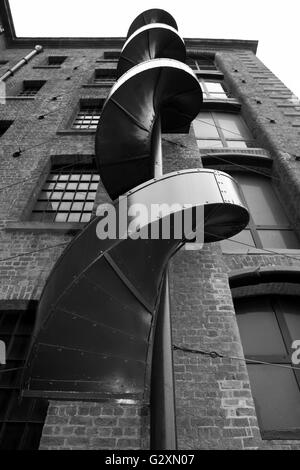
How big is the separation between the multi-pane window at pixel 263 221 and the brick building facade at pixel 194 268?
0.03 metres

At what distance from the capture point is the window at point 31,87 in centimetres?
1216

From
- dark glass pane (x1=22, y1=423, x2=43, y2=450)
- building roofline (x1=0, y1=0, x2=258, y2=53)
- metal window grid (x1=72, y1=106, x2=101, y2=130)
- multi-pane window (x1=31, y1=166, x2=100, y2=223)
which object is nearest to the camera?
dark glass pane (x1=22, y1=423, x2=43, y2=450)

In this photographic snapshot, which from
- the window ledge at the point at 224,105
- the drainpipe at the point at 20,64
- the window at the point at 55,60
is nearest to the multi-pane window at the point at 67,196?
the window ledge at the point at 224,105

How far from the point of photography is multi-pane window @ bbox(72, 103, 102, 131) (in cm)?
923

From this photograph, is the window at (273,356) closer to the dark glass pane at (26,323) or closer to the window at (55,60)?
the dark glass pane at (26,323)

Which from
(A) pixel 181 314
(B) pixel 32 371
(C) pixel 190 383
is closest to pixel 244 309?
(A) pixel 181 314

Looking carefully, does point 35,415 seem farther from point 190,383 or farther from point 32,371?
point 190,383

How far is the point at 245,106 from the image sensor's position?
967cm

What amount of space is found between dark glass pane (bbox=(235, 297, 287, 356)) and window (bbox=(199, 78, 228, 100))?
356 inches

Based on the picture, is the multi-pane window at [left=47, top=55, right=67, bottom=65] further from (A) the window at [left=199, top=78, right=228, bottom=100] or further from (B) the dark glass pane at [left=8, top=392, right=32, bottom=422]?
(B) the dark glass pane at [left=8, top=392, right=32, bottom=422]

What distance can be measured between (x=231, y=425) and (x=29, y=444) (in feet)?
7.20

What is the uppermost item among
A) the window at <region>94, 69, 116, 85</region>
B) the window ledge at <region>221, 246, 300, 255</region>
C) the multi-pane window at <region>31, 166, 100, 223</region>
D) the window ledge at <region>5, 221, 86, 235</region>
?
the window at <region>94, 69, 116, 85</region>

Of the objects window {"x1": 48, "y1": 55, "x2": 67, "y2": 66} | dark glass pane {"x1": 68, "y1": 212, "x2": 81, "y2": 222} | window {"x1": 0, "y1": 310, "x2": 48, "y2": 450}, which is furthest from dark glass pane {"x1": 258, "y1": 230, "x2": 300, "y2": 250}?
window {"x1": 48, "y1": 55, "x2": 67, "y2": 66}

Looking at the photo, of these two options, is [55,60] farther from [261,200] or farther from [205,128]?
[261,200]
